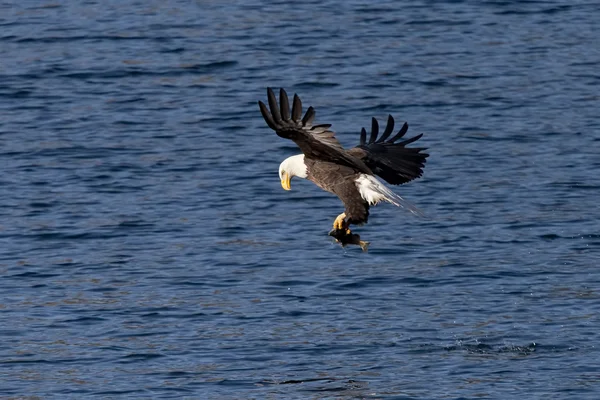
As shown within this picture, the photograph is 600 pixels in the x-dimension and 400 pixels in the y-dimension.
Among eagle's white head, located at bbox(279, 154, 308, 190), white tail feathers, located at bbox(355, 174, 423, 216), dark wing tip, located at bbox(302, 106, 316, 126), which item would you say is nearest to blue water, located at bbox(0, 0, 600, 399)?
eagle's white head, located at bbox(279, 154, 308, 190)

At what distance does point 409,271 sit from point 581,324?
1846 millimetres

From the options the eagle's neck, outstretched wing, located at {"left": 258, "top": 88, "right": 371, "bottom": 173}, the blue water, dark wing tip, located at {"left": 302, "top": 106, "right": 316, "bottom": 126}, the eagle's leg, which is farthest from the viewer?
the blue water

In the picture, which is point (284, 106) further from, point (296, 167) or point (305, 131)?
point (296, 167)

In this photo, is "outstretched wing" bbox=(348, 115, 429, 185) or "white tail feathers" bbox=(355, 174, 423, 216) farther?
"outstretched wing" bbox=(348, 115, 429, 185)

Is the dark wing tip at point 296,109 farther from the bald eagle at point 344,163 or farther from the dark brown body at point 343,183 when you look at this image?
the dark brown body at point 343,183

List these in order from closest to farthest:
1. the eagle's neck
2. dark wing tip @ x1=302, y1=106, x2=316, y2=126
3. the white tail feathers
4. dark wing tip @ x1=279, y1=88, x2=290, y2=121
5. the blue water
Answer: dark wing tip @ x1=279, y1=88, x2=290, y2=121 → dark wing tip @ x1=302, y1=106, x2=316, y2=126 → the white tail feathers → the eagle's neck → the blue water

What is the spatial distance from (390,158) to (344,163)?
27.4 inches

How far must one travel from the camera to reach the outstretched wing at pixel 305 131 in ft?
28.4

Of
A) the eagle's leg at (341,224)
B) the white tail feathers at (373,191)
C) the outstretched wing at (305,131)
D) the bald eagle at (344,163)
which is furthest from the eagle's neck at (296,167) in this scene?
the eagle's leg at (341,224)

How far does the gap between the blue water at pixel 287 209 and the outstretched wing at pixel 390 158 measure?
1.65 meters

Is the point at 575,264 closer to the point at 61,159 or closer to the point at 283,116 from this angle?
the point at 283,116

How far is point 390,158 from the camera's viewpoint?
10125mm

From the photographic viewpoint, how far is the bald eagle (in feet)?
29.0

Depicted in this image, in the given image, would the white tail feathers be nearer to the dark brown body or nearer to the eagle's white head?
the dark brown body
